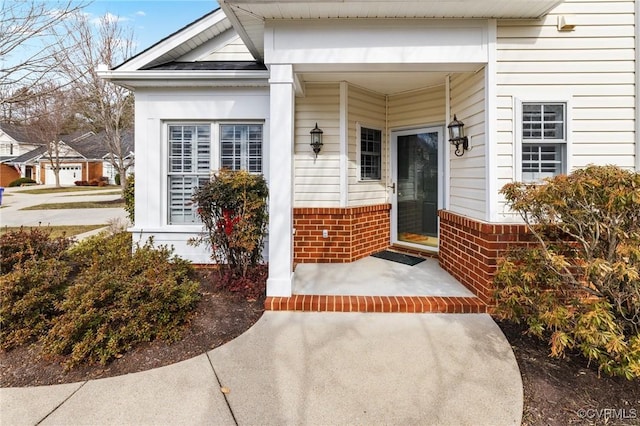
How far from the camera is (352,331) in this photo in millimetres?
3266

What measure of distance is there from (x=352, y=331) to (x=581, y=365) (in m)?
1.93

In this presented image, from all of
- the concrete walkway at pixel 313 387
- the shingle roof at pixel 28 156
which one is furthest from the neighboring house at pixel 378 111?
the shingle roof at pixel 28 156

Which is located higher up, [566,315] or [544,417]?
[566,315]

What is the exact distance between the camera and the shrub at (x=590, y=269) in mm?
2367

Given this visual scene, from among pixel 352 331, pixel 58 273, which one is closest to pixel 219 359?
pixel 352 331

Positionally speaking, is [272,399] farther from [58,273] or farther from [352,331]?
[58,273]

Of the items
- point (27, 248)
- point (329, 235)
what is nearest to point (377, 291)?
point (329, 235)

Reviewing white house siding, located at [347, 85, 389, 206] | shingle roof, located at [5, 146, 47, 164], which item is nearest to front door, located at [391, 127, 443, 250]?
white house siding, located at [347, 85, 389, 206]

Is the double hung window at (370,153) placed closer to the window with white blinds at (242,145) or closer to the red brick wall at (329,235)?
the red brick wall at (329,235)

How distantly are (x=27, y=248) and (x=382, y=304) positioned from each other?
189 inches

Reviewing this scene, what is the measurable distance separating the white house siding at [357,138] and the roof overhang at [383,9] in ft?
6.06

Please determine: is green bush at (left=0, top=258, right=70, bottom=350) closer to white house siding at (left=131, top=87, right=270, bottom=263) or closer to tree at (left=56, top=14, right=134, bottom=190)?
white house siding at (left=131, top=87, right=270, bottom=263)

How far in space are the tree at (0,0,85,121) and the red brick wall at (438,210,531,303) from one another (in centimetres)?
678

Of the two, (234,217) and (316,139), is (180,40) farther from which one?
(234,217)
